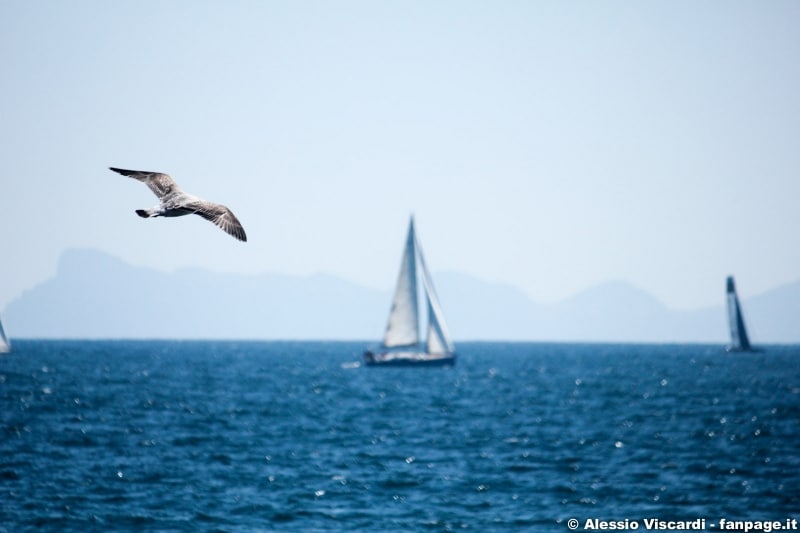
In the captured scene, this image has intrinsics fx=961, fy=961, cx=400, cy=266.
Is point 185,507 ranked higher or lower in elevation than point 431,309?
lower

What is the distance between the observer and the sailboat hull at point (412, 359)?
11869 centimetres

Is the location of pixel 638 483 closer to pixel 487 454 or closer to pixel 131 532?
pixel 487 454

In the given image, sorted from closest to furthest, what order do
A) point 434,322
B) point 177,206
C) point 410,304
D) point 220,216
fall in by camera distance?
point 220,216 < point 177,206 < point 410,304 < point 434,322

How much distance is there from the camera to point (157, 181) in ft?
45.3

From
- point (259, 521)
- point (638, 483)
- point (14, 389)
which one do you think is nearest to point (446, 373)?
point (14, 389)

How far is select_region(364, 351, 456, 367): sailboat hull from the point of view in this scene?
119 metres

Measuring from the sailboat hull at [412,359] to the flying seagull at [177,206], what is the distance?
10512 cm

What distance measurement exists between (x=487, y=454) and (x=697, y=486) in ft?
39.6

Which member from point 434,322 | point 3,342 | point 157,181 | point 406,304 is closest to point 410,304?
point 406,304

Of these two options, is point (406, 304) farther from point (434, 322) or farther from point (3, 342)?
point (3, 342)

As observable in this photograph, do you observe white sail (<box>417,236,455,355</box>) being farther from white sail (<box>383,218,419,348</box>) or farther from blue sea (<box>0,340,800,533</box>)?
blue sea (<box>0,340,800,533</box>)

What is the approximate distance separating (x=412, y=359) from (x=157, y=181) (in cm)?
10884

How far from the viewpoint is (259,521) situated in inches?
1328

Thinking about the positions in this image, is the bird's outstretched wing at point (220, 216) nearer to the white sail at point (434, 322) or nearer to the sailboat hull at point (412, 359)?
the white sail at point (434, 322)
